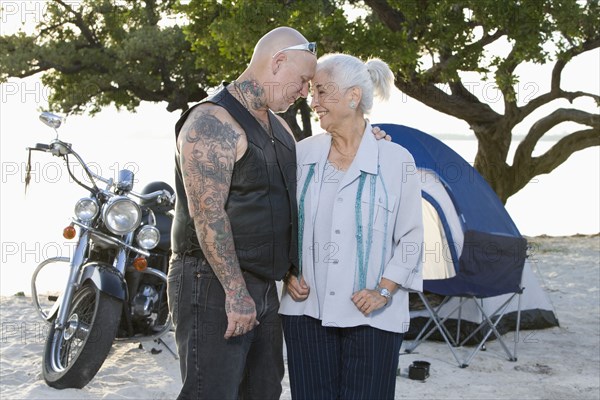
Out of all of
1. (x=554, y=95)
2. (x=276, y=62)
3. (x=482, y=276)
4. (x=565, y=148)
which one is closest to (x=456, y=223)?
(x=482, y=276)

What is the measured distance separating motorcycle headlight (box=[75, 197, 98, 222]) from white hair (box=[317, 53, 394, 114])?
2477mm

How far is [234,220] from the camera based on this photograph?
9.06 ft

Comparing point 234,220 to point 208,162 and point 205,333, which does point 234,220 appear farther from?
point 205,333

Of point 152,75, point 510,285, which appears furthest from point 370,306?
point 152,75

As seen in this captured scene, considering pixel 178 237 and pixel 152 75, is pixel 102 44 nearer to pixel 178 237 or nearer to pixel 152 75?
pixel 152 75

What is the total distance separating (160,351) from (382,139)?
335 cm

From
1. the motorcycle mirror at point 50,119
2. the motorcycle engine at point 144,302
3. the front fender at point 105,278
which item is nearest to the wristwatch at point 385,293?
the front fender at point 105,278

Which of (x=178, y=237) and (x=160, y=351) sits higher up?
(x=178, y=237)

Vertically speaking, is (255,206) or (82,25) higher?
(82,25)

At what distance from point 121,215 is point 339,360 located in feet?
7.65

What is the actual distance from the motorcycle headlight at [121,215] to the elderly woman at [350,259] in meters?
2.14

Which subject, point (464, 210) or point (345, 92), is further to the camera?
point (464, 210)

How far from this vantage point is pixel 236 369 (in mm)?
2824

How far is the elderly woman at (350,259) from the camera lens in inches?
117
